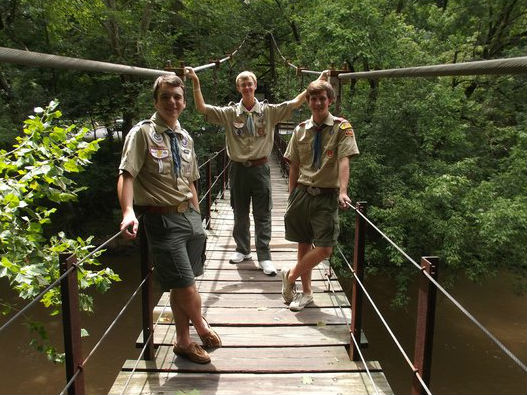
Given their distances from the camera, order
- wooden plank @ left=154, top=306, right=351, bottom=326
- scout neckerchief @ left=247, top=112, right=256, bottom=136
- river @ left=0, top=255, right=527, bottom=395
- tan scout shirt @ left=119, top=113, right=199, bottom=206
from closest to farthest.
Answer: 1. tan scout shirt @ left=119, top=113, right=199, bottom=206
2. wooden plank @ left=154, top=306, right=351, bottom=326
3. scout neckerchief @ left=247, top=112, right=256, bottom=136
4. river @ left=0, top=255, right=527, bottom=395

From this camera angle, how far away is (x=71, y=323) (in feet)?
4.97

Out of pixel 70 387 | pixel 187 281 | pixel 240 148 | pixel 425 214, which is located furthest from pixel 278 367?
pixel 425 214

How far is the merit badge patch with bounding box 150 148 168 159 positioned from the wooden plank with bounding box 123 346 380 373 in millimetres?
1051

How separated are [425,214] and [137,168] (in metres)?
6.60

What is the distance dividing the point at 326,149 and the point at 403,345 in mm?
7672

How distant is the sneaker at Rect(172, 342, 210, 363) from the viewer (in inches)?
94.0

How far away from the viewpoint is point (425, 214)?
779 centimetres

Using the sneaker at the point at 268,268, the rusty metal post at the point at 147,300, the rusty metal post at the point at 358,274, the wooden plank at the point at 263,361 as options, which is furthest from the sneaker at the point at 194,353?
the sneaker at the point at 268,268

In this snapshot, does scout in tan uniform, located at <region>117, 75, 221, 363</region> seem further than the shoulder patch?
No

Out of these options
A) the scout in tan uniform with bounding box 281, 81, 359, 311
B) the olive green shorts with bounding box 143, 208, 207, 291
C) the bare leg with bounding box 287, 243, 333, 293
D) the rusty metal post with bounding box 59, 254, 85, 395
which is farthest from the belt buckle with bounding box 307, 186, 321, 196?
the rusty metal post with bounding box 59, 254, 85, 395

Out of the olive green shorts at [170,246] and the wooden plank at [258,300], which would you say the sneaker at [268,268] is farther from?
the olive green shorts at [170,246]

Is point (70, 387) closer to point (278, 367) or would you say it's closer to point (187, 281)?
point (187, 281)

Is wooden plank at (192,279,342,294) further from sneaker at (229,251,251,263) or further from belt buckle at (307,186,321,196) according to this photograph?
belt buckle at (307,186,321,196)

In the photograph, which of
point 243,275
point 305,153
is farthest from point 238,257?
point 305,153
